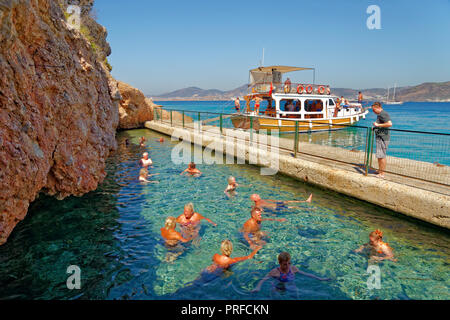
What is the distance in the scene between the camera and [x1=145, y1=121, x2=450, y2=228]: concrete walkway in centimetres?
614

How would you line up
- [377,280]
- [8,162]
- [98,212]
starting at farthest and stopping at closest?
[98,212] → [377,280] → [8,162]

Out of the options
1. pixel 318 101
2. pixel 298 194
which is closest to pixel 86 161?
pixel 298 194

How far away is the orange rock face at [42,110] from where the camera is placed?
11.9ft

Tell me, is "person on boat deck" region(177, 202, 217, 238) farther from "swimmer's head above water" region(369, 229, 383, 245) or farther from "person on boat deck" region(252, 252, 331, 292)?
"swimmer's head above water" region(369, 229, 383, 245)

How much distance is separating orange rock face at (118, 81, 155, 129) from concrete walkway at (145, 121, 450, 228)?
50.1ft

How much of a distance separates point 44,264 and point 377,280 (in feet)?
17.9

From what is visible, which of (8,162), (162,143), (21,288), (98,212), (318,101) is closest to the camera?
(8,162)

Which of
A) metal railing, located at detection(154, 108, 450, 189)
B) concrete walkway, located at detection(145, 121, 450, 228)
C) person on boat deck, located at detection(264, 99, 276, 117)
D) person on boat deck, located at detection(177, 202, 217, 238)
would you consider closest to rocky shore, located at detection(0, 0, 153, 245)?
person on boat deck, located at detection(177, 202, 217, 238)

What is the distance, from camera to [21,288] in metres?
4.16

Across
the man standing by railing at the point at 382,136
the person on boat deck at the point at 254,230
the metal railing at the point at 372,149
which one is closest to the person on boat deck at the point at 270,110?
the metal railing at the point at 372,149

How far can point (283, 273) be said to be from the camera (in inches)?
177

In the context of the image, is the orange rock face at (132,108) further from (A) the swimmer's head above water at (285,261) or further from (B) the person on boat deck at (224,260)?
(A) the swimmer's head above water at (285,261)
